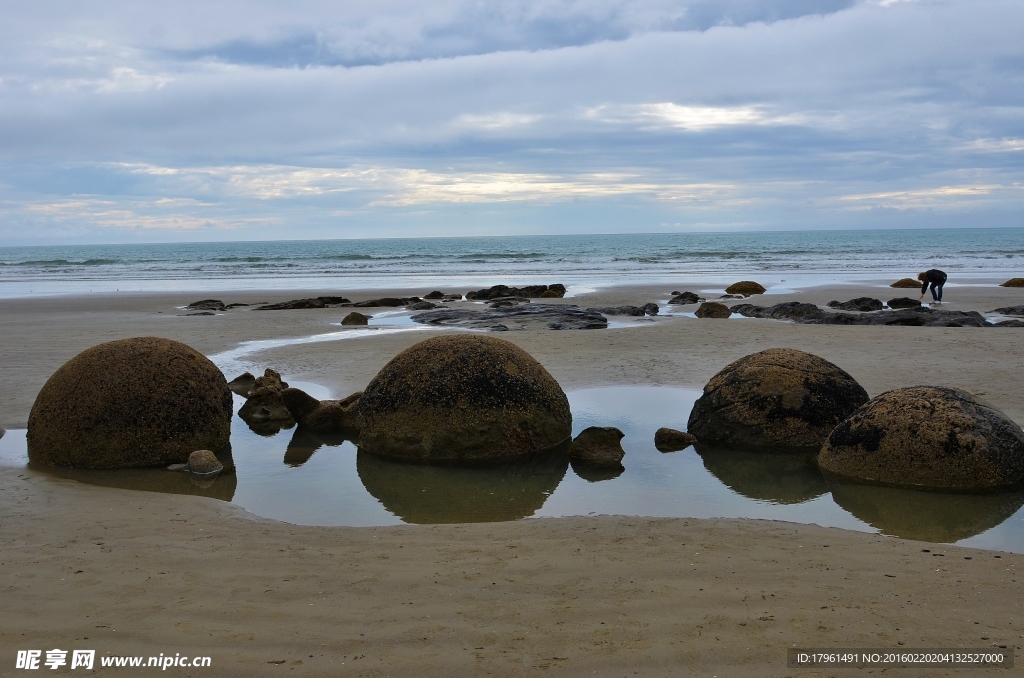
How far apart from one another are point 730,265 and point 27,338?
4137 cm

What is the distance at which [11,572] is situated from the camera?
4727 millimetres

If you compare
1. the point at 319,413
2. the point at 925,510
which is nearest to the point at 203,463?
the point at 319,413

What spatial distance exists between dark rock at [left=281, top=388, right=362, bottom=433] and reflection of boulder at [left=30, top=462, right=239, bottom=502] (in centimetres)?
174

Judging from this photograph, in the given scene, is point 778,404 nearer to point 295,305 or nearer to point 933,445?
point 933,445

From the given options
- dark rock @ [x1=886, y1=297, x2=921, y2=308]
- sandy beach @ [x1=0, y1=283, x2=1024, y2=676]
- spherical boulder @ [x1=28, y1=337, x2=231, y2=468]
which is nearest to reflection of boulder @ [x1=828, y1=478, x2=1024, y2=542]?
sandy beach @ [x1=0, y1=283, x2=1024, y2=676]

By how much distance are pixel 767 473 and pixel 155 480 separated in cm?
525

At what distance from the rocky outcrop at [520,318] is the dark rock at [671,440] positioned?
30.8ft

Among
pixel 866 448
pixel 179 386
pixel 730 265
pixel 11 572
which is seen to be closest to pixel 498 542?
pixel 11 572

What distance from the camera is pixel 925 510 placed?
20.1 feet

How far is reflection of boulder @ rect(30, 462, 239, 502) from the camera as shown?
6816 mm

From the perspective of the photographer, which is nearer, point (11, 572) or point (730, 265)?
point (11, 572)

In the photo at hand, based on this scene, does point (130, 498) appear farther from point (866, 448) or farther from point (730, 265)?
point (730, 265)

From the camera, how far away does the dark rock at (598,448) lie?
7.56m

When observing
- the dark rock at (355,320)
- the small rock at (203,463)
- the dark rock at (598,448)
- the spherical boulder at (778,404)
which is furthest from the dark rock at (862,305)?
the small rock at (203,463)
